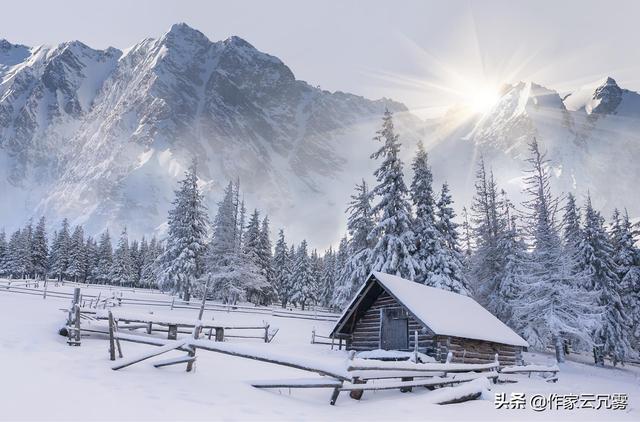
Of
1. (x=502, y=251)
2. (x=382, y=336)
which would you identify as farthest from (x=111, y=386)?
(x=502, y=251)

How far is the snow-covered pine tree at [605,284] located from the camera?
116ft

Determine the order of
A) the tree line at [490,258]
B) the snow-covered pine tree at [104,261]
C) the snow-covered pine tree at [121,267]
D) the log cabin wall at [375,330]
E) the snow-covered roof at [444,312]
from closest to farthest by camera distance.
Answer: the snow-covered roof at [444,312], the log cabin wall at [375,330], the tree line at [490,258], the snow-covered pine tree at [121,267], the snow-covered pine tree at [104,261]

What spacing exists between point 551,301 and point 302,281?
44.1m

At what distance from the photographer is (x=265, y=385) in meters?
11.1

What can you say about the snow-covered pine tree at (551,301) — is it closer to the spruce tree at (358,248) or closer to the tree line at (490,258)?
the tree line at (490,258)

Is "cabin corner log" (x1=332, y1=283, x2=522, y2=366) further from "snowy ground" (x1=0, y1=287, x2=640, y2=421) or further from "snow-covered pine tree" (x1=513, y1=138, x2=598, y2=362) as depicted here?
"snow-covered pine tree" (x1=513, y1=138, x2=598, y2=362)

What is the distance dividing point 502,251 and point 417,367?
31.9 m

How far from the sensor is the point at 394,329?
77.2 feet

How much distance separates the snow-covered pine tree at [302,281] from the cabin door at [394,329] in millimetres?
47066

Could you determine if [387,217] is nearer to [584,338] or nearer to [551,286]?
[551,286]

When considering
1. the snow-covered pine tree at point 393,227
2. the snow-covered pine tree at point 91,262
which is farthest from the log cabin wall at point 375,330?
the snow-covered pine tree at point 91,262

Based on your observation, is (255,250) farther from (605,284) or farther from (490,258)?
(605,284)

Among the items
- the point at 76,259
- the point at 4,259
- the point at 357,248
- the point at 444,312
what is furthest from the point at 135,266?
the point at 444,312

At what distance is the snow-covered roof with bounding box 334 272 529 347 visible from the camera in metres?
20.7
